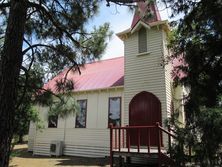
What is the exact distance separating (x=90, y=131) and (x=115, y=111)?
188 cm

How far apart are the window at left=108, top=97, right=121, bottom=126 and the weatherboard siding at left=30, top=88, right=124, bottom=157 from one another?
0.78 feet

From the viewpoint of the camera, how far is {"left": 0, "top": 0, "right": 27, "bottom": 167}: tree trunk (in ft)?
13.6

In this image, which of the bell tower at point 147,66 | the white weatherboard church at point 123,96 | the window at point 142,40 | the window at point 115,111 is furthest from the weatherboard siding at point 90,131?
the window at point 142,40

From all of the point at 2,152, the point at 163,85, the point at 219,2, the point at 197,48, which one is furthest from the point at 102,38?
the point at 163,85

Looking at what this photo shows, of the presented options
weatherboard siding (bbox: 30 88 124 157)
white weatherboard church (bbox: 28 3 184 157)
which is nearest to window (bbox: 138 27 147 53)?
white weatherboard church (bbox: 28 3 184 157)

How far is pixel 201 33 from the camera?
254 inches

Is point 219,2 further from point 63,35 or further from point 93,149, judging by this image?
point 93,149

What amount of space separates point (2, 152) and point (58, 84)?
2.74 m

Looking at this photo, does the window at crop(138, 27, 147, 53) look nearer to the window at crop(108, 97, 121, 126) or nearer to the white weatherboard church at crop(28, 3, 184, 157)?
the white weatherboard church at crop(28, 3, 184, 157)

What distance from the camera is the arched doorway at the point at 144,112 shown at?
1223 cm

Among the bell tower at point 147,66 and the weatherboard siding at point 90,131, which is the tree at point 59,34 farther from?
the weatherboard siding at point 90,131

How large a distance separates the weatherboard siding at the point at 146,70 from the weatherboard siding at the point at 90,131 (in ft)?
4.35

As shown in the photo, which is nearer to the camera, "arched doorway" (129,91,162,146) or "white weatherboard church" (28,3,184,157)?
"arched doorway" (129,91,162,146)

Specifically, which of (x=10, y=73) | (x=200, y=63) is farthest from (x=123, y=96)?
(x=10, y=73)
